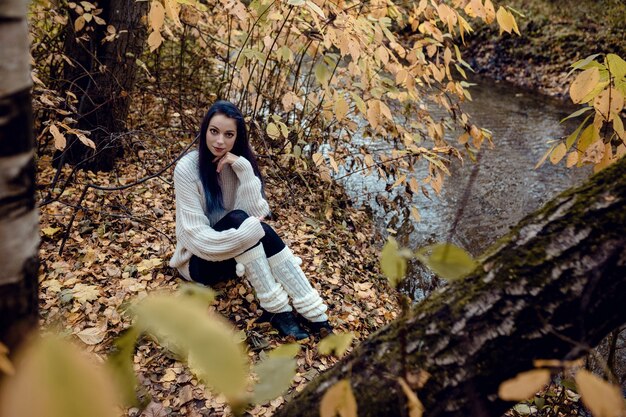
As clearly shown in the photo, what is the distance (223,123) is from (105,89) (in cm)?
178

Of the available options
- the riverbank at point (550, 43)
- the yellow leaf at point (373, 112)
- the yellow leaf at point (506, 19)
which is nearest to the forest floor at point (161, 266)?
the yellow leaf at point (373, 112)

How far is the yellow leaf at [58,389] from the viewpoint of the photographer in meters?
0.38

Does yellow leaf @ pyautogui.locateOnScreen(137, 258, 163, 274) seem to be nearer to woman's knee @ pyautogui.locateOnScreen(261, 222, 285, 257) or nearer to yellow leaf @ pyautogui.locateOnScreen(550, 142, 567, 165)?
woman's knee @ pyautogui.locateOnScreen(261, 222, 285, 257)

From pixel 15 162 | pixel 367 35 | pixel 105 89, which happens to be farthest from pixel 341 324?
pixel 105 89

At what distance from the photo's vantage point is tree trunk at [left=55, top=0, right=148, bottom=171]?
12.0 ft

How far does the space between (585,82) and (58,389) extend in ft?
5.25

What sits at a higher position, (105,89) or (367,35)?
(367,35)

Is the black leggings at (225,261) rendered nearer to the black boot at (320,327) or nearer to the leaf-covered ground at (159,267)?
the leaf-covered ground at (159,267)

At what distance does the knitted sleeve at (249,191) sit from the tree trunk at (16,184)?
2.15 m

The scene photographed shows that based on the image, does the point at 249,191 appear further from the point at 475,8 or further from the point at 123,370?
the point at 123,370

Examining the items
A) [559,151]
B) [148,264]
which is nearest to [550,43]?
[559,151]

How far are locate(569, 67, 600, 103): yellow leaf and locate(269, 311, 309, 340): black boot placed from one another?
185cm

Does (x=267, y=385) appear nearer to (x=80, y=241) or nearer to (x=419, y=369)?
(x=419, y=369)

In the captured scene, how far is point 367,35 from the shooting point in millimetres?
3346
